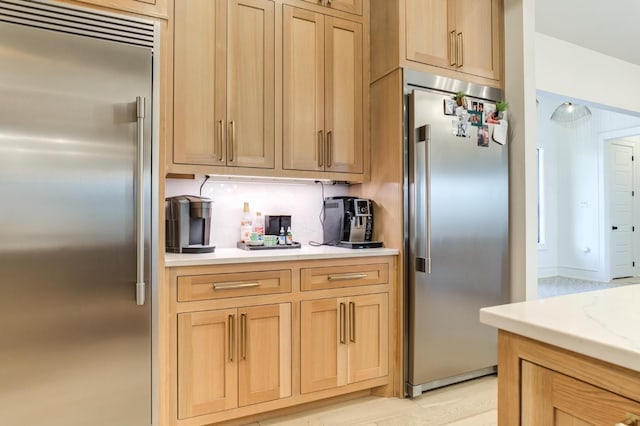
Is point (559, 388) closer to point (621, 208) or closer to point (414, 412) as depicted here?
point (414, 412)

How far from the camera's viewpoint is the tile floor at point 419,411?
2117 mm

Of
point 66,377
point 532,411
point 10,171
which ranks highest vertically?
point 10,171

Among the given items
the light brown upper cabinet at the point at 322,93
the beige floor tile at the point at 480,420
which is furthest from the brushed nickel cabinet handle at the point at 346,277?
the beige floor tile at the point at 480,420

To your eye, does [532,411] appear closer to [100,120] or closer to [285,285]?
[285,285]

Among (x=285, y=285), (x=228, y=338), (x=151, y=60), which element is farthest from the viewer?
(x=285, y=285)

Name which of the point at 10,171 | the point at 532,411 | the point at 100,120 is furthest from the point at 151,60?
the point at 532,411

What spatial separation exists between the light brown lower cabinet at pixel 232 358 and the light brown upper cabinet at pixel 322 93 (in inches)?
39.0

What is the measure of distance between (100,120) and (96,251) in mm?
578

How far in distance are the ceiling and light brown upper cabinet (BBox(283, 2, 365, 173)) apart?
5.92 feet

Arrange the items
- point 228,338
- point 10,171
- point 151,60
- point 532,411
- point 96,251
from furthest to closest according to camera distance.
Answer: point 228,338, point 151,60, point 96,251, point 10,171, point 532,411

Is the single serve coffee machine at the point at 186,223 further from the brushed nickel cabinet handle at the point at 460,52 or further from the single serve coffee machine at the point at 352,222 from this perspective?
the brushed nickel cabinet handle at the point at 460,52

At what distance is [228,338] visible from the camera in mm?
1956

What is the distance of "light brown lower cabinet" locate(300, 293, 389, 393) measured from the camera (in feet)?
7.11

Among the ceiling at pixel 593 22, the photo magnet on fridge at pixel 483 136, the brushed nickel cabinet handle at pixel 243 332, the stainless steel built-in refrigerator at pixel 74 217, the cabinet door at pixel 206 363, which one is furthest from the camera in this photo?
the ceiling at pixel 593 22
